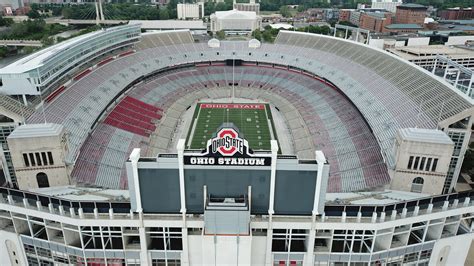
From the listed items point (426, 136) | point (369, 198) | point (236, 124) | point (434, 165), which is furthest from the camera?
point (236, 124)

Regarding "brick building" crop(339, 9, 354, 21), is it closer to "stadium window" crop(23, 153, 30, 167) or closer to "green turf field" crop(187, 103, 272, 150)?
"green turf field" crop(187, 103, 272, 150)

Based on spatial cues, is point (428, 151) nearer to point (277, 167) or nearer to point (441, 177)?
point (441, 177)

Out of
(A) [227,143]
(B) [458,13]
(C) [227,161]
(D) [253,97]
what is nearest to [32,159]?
(C) [227,161]

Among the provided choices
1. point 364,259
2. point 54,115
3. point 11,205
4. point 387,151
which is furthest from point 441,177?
point 54,115

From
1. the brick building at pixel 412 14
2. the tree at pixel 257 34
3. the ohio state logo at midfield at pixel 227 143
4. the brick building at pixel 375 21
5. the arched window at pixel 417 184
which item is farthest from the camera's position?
the brick building at pixel 412 14

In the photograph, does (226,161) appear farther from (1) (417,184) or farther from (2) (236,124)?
(2) (236,124)

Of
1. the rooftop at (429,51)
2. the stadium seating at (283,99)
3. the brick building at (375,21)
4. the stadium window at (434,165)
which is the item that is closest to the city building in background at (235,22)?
the stadium seating at (283,99)

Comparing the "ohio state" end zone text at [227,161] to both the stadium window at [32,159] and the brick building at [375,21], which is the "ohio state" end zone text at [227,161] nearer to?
the stadium window at [32,159]
